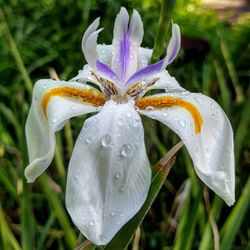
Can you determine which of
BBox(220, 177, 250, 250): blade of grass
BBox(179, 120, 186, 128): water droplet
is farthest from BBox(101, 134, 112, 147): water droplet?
BBox(220, 177, 250, 250): blade of grass

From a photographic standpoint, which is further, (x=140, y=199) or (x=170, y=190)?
(x=170, y=190)

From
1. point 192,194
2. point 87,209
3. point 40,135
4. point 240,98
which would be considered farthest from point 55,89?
point 240,98

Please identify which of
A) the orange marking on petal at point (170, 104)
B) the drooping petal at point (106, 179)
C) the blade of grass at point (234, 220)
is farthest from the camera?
the blade of grass at point (234, 220)

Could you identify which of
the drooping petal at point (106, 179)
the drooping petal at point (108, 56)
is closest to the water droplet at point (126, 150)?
the drooping petal at point (106, 179)

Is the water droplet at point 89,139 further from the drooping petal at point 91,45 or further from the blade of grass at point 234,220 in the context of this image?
the blade of grass at point 234,220

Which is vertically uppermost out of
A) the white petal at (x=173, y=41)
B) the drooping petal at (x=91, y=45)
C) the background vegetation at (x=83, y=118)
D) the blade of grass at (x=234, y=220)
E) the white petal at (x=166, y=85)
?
the drooping petal at (x=91, y=45)

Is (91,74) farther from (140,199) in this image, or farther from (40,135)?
(140,199)

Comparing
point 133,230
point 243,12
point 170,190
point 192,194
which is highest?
point 133,230

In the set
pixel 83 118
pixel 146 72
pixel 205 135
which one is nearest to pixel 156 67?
pixel 146 72
